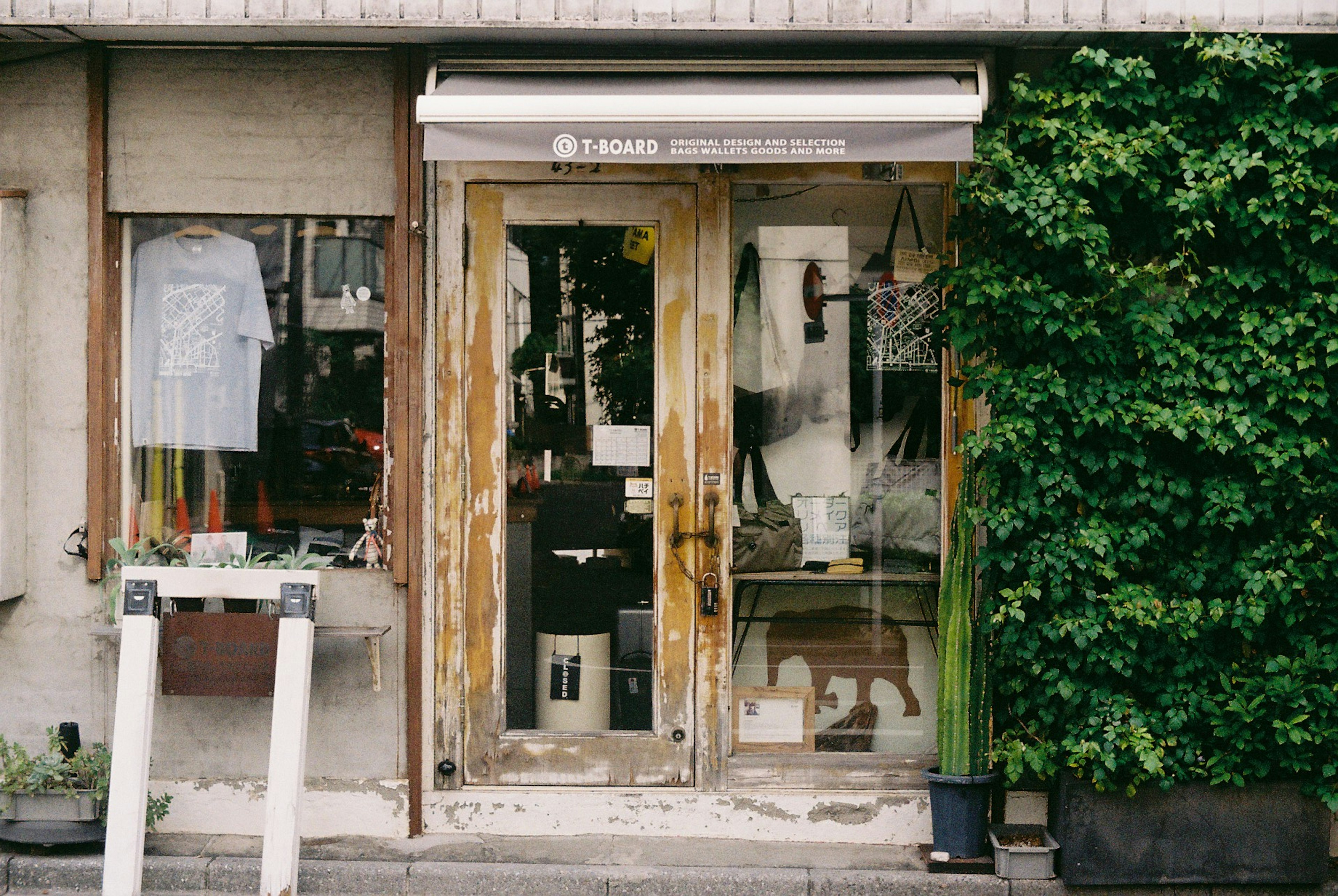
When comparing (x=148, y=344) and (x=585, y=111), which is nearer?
(x=585, y=111)

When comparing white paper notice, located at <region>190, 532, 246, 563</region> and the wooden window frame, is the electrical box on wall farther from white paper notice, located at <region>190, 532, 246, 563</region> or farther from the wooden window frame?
white paper notice, located at <region>190, 532, 246, 563</region>

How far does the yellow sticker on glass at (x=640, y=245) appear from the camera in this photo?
5.33 metres

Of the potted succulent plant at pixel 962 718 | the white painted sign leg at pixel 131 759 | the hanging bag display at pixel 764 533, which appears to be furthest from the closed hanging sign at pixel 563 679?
the white painted sign leg at pixel 131 759

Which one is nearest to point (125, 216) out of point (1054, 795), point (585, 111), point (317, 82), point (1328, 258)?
point (317, 82)

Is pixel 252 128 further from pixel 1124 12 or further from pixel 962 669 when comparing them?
pixel 962 669

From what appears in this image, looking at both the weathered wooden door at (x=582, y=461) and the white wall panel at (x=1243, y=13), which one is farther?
the weathered wooden door at (x=582, y=461)

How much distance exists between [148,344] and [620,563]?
8.29 feet

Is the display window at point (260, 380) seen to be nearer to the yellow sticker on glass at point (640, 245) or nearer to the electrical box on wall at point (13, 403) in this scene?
the electrical box on wall at point (13, 403)

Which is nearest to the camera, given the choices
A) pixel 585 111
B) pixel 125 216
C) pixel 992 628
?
pixel 585 111

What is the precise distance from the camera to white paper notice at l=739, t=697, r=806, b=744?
546 cm

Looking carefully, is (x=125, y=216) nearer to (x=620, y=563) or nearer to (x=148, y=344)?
(x=148, y=344)

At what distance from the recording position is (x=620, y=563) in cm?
540

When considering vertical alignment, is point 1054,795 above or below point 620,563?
below

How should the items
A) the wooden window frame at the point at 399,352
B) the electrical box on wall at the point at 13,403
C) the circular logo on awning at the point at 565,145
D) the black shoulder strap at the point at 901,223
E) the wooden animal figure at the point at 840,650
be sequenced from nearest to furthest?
the circular logo on awning at the point at 565,145 → the electrical box on wall at the point at 13,403 → the wooden window frame at the point at 399,352 → the black shoulder strap at the point at 901,223 → the wooden animal figure at the point at 840,650
